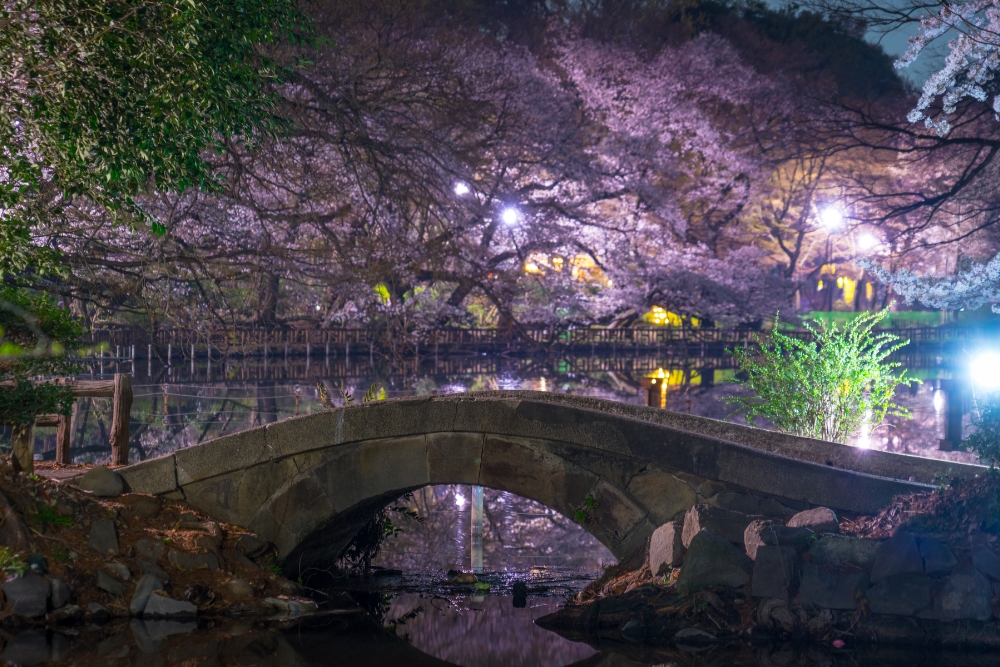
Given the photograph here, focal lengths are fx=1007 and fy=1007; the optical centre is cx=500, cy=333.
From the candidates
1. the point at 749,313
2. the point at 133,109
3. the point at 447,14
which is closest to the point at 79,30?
the point at 133,109

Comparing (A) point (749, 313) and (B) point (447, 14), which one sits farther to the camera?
(A) point (749, 313)

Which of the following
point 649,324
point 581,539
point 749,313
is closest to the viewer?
point 581,539

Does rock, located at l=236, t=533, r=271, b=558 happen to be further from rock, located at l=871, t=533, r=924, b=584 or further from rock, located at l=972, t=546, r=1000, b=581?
rock, located at l=972, t=546, r=1000, b=581

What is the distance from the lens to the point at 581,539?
11344mm

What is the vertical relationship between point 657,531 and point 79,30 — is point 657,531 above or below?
below

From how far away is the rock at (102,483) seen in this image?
8.48m

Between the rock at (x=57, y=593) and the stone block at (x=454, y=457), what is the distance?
9.52 feet

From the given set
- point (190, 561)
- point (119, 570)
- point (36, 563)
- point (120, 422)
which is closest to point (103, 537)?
point (119, 570)

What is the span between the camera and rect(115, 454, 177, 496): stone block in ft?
28.6

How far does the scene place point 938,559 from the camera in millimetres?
6910

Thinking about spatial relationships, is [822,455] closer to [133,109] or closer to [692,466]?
[692,466]

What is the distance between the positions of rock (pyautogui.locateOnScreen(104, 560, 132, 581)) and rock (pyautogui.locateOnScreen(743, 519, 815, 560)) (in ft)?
15.6

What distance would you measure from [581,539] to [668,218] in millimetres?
24285

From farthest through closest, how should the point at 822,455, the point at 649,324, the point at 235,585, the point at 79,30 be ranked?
the point at 649,324, the point at 822,455, the point at 235,585, the point at 79,30
